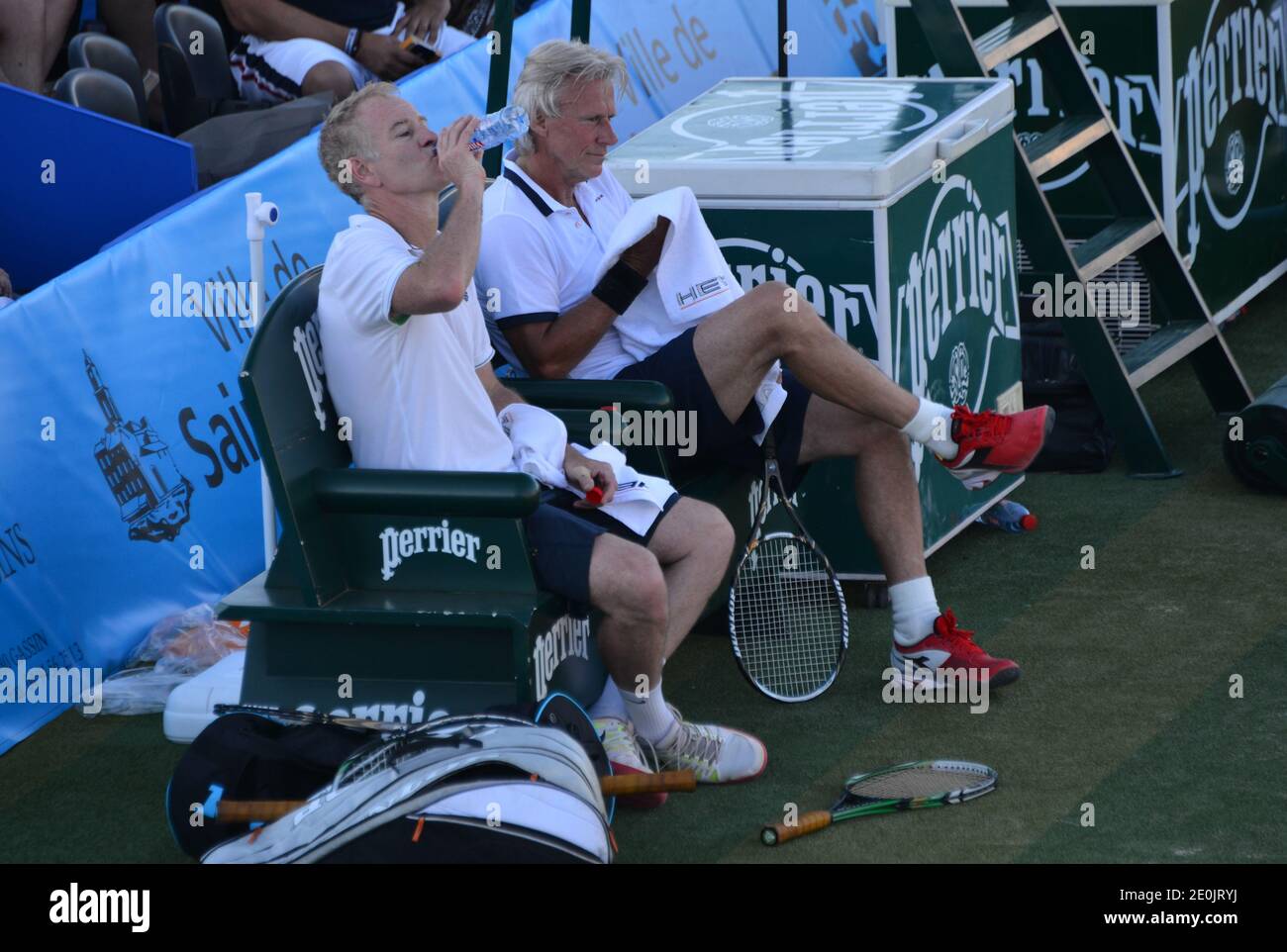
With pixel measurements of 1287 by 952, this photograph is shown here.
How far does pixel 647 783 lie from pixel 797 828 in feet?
1.22

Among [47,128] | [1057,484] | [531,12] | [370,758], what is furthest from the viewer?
[531,12]

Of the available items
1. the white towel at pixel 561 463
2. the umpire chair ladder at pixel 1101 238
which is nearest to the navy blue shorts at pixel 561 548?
the white towel at pixel 561 463

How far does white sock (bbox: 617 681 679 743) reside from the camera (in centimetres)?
398

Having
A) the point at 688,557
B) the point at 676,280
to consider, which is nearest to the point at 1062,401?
the point at 676,280

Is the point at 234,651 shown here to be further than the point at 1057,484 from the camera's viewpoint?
No

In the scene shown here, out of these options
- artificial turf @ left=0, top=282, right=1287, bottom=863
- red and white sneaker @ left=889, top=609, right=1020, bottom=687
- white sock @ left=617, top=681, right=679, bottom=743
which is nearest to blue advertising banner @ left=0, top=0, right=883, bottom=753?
artificial turf @ left=0, top=282, right=1287, bottom=863

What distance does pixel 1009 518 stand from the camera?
5523mm

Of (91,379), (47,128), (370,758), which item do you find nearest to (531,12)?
(47,128)

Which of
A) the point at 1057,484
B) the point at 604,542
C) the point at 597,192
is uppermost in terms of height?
the point at 597,192

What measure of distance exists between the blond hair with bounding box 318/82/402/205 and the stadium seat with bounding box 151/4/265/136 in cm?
250

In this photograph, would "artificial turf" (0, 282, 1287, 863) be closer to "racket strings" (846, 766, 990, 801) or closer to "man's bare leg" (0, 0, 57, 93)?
"racket strings" (846, 766, 990, 801)

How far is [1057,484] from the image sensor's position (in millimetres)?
5887

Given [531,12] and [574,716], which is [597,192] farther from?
[531,12]
